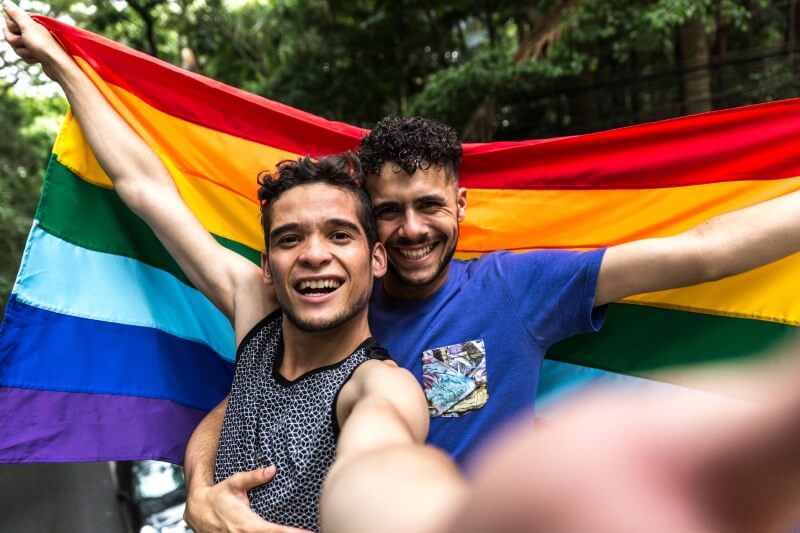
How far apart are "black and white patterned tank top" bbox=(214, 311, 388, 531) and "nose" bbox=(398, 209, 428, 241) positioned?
0.42 m

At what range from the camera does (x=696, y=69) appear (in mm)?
9703

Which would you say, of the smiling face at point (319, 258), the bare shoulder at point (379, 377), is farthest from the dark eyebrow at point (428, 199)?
the bare shoulder at point (379, 377)

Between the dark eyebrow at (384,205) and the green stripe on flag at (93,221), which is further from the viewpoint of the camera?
the green stripe on flag at (93,221)

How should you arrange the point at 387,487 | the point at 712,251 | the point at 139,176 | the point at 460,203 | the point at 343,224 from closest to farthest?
the point at 387,487 → the point at 712,251 → the point at 343,224 → the point at 460,203 → the point at 139,176

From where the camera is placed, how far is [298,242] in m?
2.18

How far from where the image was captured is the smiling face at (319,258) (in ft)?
6.86

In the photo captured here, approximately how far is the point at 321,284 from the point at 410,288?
0.38 meters

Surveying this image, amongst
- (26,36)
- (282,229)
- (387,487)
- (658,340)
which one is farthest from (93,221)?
(387,487)

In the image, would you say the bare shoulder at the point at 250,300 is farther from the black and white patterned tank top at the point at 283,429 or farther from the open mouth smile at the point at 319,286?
the open mouth smile at the point at 319,286

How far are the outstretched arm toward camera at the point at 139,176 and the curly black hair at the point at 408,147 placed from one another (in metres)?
0.58

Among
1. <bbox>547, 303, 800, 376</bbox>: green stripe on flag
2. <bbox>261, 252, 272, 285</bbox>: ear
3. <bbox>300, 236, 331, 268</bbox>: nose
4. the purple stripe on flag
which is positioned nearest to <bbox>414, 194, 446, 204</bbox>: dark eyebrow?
<bbox>300, 236, 331, 268</bbox>: nose

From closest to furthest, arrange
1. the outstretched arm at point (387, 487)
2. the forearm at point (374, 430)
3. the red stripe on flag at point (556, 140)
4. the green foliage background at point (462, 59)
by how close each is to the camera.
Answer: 1. the outstretched arm at point (387, 487)
2. the forearm at point (374, 430)
3. the red stripe on flag at point (556, 140)
4. the green foliage background at point (462, 59)

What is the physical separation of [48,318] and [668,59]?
10.4 metres

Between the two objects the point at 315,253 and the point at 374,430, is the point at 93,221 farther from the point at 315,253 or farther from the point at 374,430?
the point at 374,430
